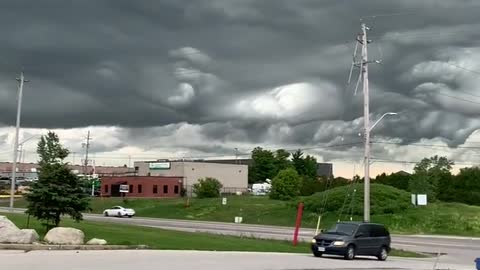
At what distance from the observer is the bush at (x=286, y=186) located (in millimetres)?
106256

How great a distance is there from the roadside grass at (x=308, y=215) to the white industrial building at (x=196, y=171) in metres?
33.6

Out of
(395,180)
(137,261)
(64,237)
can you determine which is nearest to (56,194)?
(64,237)

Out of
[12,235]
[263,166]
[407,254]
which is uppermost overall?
[263,166]

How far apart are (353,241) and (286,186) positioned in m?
78.8

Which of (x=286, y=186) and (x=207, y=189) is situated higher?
(x=286, y=186)

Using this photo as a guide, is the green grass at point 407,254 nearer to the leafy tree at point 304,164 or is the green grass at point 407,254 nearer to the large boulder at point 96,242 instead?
the large boulder at point 96,242

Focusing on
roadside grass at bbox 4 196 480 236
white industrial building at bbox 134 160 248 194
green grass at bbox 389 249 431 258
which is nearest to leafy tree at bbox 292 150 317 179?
white industrial building at bbox 134 160 248 194

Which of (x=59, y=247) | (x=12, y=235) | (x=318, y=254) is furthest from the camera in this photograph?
(x=318, y=254)

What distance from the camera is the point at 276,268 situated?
64.7 feet

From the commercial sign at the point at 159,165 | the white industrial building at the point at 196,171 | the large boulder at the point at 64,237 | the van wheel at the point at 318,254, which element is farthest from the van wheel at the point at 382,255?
the commercial sign at the point at 159,165

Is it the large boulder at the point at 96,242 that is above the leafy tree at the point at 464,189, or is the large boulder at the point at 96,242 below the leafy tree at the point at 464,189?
below

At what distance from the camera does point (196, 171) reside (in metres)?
137

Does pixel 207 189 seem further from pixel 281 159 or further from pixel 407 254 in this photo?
pixel 407 254

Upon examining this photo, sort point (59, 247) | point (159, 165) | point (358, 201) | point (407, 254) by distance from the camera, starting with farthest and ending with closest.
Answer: point (159, 165) < point (358, 201) < point (407, 254) < point (59, 247)
